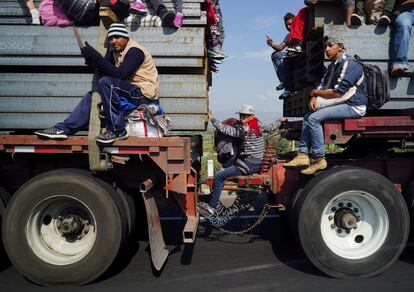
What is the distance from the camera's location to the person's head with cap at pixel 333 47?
4395 millimetres

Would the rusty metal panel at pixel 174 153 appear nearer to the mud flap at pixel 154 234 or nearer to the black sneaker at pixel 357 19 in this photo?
the mud flap at pixel 154 234

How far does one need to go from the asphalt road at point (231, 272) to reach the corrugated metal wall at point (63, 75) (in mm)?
1615

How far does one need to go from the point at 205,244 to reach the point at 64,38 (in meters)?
3.12

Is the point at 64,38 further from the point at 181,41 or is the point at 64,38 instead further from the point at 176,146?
the point at 176,146

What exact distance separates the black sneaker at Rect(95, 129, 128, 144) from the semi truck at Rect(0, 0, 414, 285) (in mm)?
66

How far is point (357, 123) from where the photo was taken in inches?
174

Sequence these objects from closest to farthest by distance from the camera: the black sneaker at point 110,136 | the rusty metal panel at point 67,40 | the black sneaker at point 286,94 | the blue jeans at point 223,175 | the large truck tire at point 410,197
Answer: the black sneaker at point 110,136 → the rusty metal panel at point 67,40 → the large truck tire at point 410,197 → the blue jeans at point 223,175 → the black sneaker at point 286,94

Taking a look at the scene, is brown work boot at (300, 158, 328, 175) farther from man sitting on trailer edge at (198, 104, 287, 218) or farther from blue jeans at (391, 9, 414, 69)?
blue jeans at (391, 9, 414, 69)

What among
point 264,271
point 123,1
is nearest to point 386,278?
point 264,271

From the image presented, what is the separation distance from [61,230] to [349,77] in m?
3.52

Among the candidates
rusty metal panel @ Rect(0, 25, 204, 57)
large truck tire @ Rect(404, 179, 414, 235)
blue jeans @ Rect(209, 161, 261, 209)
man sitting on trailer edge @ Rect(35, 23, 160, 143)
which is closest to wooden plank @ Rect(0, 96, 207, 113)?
man sitting on trailer edge @ Rect(35, 23, 160, 143)

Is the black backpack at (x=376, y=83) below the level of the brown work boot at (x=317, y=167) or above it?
above

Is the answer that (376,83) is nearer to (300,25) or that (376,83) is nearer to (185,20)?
(300,25)

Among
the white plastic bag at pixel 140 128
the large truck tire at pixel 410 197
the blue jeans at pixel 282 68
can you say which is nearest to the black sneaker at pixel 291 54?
the blue jeans at pixel 282 68
